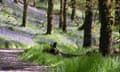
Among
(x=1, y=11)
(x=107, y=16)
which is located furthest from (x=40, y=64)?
(x=1, y=11)

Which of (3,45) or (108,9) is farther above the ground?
(108,9)

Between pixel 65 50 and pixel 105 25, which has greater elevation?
pixel 105 25

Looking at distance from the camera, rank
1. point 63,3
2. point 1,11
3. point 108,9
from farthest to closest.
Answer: point 63,3 < point 1,11 < point 108,9

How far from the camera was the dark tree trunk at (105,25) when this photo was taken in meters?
16.4

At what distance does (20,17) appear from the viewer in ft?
164

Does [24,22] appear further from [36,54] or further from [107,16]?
[107,16]

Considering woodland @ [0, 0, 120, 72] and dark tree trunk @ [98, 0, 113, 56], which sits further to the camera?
dark tree trunk @ [98, 0, 113, 56]

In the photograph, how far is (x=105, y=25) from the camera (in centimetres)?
1680

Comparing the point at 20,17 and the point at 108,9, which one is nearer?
the point at 108,9

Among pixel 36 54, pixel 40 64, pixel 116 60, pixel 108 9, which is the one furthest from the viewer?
pixel 36 54

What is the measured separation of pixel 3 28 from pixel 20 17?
14644 millimetres

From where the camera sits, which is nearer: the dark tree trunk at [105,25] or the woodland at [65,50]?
the woodland at [65,50]

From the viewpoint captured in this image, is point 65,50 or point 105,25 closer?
point 105,25

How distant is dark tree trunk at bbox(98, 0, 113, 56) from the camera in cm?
1644
